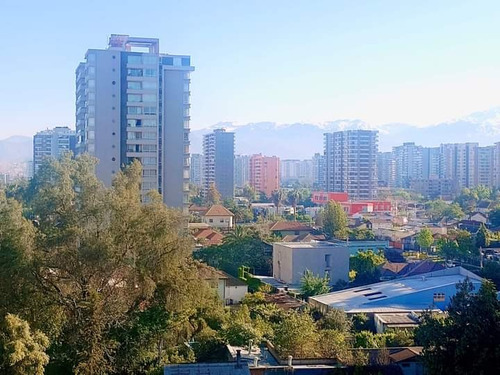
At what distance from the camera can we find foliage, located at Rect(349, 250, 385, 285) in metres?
22.2

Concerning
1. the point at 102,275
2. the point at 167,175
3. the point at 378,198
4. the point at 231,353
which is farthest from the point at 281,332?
the point at 378,198

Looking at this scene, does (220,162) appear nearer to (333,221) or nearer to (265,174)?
(265,174)

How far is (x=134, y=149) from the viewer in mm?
24828

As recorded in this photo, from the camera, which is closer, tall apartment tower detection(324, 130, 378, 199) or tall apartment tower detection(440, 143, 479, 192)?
tall apartment tower detection(324, 130, 378, 199)

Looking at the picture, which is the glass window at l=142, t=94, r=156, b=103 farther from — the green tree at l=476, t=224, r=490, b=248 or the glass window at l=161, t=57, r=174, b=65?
the green tree at l=476, t=224, r=490, b=248

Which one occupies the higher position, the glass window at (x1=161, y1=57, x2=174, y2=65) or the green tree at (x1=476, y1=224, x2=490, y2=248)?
the glass window at (x1=161, y1=57, x2=174, y2=65)

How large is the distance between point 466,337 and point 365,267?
13502 mm

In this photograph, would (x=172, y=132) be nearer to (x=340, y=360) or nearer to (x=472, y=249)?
(x=472, y=249)

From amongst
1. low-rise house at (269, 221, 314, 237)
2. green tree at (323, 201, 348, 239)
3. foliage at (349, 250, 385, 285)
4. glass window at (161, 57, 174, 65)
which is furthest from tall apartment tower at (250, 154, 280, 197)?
foliage at (349, 250, 385, 285)

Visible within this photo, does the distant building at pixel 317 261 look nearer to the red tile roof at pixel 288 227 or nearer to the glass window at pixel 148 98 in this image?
the glass window at pixel 148 98

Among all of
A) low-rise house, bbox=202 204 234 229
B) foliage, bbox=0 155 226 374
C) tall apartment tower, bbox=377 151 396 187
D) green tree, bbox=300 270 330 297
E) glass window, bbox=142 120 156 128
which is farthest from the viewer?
tall apartment tower, bbox=377 151 396 187

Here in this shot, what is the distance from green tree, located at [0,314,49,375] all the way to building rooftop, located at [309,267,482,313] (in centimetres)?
867

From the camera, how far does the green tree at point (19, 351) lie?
8.89 meters

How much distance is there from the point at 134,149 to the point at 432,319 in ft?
56.4
